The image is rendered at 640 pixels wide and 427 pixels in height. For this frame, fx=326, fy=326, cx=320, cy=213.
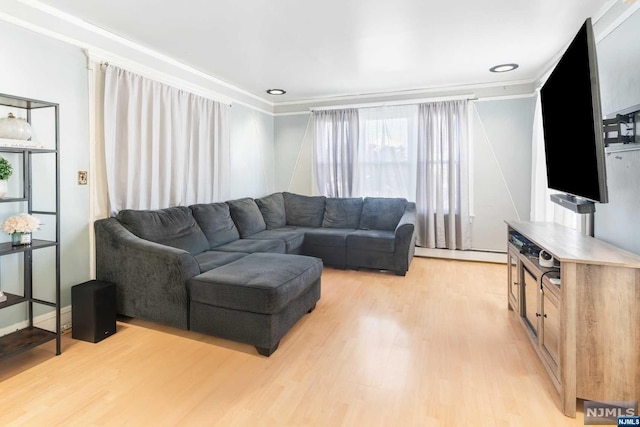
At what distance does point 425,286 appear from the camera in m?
3.54

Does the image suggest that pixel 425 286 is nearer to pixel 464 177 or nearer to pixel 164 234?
pixel 464 177

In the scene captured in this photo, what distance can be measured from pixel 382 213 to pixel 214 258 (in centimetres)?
241

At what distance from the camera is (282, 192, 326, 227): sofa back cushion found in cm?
482

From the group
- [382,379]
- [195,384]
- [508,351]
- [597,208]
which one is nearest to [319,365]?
[382,379]

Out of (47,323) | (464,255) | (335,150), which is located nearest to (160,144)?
(47,323)

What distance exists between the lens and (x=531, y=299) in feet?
7.41

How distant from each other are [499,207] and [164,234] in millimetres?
4078

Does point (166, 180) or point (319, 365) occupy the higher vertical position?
point (166, 180)

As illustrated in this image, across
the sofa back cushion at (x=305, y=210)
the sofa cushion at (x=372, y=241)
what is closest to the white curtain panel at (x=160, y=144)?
the sofa back cushion at (x=305, y=210)

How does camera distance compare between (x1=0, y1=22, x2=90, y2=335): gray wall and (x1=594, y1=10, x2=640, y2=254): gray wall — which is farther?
(x1=0, y1=22, x2=90, y2=335): gray wall

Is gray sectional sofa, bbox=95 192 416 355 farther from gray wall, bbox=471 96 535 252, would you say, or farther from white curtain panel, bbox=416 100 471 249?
gray wall, bbox=471 96 535 252

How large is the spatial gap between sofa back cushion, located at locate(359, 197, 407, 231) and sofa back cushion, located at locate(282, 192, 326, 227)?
66 centimetres

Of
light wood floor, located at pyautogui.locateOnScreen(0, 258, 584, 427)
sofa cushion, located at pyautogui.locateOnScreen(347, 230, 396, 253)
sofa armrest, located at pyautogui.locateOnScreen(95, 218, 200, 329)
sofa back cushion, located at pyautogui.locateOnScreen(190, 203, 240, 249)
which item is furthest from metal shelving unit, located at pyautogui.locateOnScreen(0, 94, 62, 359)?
sofa cushion, located at pyautogui.locateOnScreen(347, 230, 396, 253)

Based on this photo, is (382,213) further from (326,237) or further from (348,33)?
(348,33)
